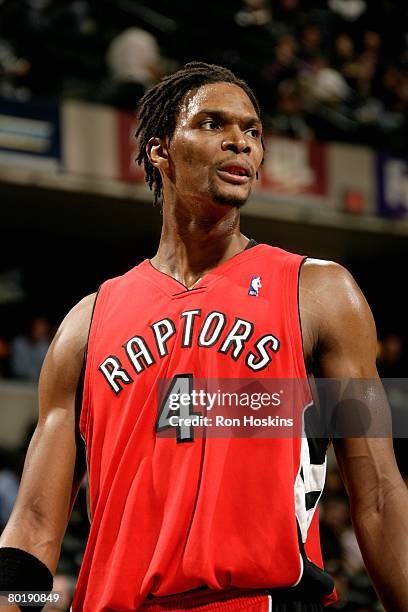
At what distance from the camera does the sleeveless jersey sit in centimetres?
223

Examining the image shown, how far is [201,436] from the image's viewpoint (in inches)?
93.3

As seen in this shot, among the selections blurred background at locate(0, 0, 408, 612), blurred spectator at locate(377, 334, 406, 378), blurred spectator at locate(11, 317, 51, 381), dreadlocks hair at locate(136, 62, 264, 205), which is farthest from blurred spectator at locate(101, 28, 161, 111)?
dreadlocks hair at locate(136, 62, 264, 205)

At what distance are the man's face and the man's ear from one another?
0.20 feet

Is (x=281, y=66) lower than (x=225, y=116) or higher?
higher

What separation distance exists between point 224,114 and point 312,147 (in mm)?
8180

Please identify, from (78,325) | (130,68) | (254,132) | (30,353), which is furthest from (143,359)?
(130,68)

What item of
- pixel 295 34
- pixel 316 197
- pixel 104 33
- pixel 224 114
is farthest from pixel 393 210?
pixel 224 114

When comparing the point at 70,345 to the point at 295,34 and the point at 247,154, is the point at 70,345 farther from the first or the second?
the point at 295,34

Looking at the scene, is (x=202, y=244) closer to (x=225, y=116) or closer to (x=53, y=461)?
(x=225, y=116)

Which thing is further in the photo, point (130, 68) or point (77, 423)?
point (130, 68)

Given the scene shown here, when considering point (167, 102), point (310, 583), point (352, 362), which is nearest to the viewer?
point (310, 583)

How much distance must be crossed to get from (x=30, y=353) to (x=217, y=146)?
22.4 ft

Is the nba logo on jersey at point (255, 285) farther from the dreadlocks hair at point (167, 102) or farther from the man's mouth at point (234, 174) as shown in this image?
the dreadlocks hair at point (167, 102)

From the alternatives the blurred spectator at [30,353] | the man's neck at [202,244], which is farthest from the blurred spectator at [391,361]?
the man's neck at [202,244]
